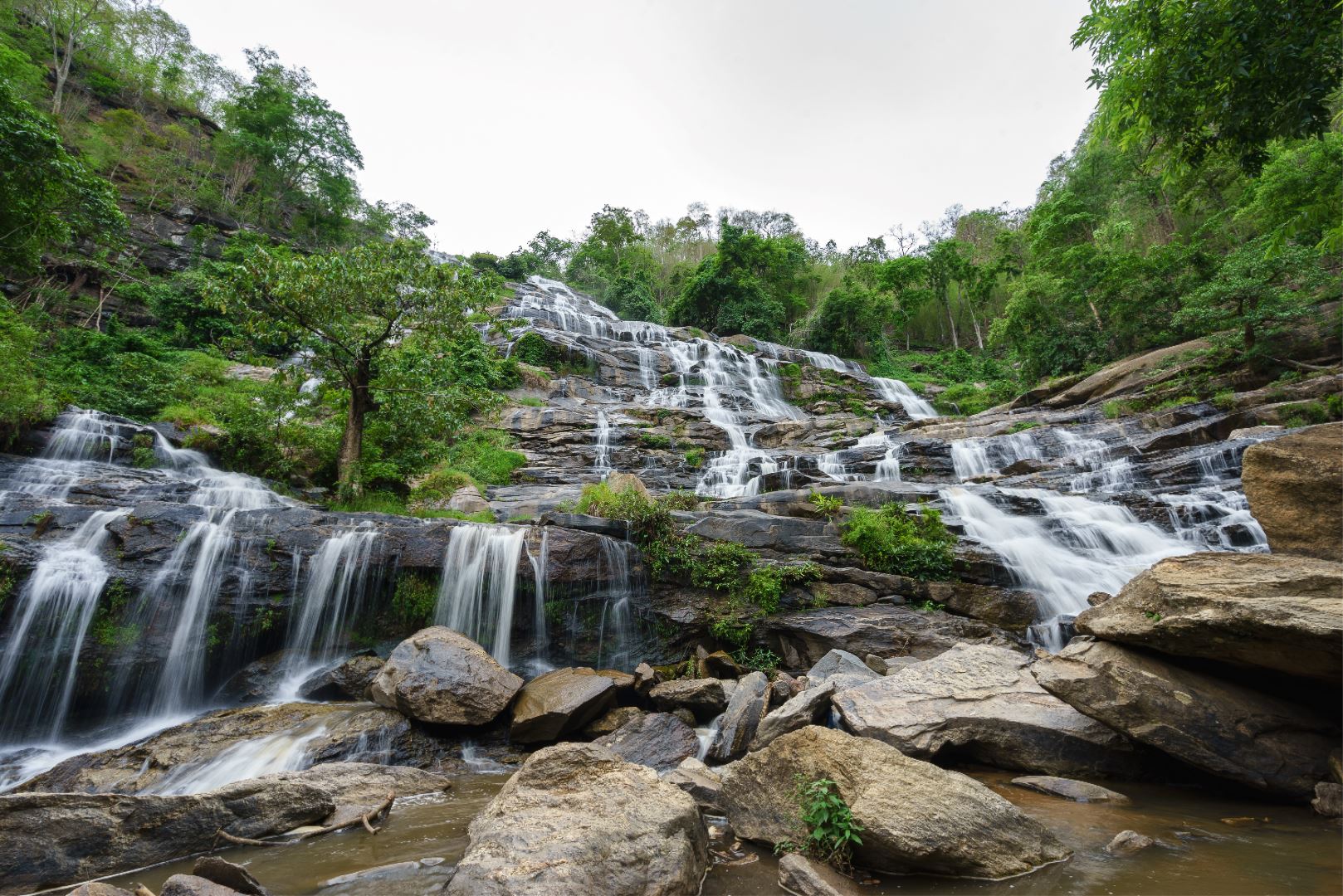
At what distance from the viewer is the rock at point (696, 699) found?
6.91m

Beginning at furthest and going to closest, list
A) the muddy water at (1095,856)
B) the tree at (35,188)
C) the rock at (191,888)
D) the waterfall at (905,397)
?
the waterfall at (905,397) → the tree at (35,188) → the muddy water at (1095,856) → the rock at (191,888)

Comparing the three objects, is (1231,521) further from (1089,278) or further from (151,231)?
A: (151,231)

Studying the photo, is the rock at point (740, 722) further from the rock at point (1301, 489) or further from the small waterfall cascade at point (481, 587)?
the rock at point (1301, 489)

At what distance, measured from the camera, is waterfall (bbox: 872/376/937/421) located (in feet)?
93.0

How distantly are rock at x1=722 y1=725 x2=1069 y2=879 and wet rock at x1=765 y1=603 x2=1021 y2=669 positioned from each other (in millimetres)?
4678

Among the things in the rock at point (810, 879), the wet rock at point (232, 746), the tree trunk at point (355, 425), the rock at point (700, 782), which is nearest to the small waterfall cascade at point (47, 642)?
the wet rock at point (232, 746)

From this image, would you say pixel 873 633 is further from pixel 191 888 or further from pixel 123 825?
pixel 123 825

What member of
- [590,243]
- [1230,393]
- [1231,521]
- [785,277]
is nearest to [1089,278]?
[1230,393]

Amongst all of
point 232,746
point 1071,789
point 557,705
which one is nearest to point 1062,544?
point 1071,789

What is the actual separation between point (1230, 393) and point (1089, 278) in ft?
31.3

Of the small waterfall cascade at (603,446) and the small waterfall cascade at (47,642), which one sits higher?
the small waterfall cascade at (603,446)

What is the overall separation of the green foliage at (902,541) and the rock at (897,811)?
620 cm

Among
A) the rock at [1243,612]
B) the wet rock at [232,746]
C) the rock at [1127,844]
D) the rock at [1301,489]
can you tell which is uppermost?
the rock at [1301,489]

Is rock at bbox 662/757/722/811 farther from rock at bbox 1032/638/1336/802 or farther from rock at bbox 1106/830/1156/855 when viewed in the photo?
rock at bbox 1032/638/1336/802
